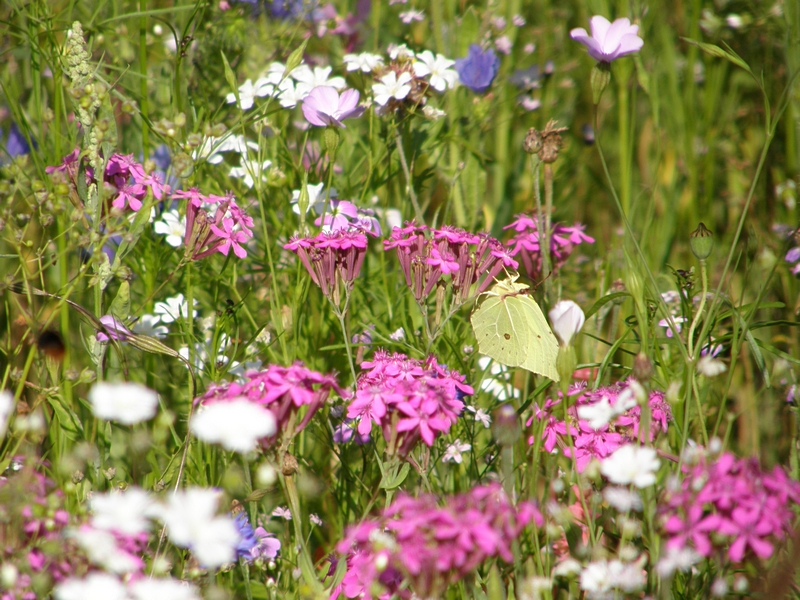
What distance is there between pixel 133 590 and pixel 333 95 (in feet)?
4.69

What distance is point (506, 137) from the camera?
3.45 metres

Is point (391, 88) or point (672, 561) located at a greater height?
point (391, 88)

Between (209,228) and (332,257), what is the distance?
13.8 inches

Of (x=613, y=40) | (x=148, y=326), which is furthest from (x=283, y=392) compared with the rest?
(x=613, y=40)

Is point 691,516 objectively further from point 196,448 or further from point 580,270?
point 580,270

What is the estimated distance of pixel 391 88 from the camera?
88.0 inches

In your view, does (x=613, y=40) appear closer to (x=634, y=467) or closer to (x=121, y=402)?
(x=634, y=467)

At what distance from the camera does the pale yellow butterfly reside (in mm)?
2104

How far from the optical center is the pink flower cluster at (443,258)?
1797mm

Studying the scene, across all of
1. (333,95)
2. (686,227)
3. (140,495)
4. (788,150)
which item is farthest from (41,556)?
(788,150)

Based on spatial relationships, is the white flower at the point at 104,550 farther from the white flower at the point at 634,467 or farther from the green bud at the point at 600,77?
the green bud at the point at 600,77

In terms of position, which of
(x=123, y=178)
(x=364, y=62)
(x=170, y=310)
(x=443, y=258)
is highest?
(x=364, y=62)

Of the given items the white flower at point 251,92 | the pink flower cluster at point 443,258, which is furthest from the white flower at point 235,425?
the white flower at point 251,92

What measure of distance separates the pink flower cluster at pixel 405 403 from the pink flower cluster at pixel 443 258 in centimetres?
33
